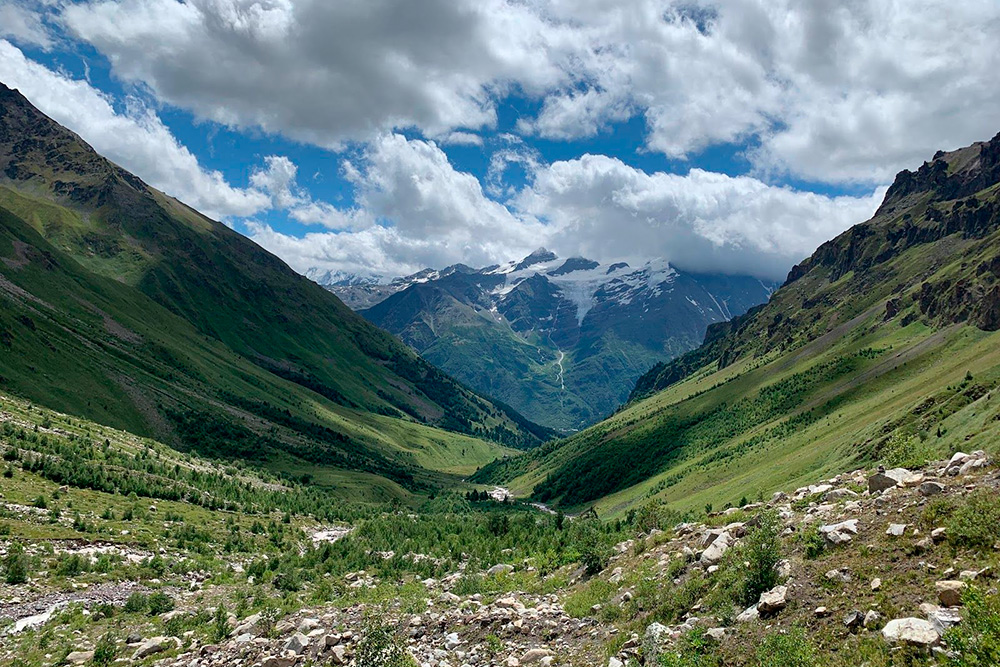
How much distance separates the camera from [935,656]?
1042cm

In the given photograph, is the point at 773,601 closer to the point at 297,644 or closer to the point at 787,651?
the point at 787,651

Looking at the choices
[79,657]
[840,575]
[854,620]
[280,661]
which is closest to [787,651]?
[854,620]

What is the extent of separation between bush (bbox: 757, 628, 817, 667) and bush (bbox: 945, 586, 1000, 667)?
2.71 meters

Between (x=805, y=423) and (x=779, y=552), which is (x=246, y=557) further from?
(x=805, y=423)

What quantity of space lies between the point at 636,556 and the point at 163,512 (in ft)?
161

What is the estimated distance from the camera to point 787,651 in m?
12.3

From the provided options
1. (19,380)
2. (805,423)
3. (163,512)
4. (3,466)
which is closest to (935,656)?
(163,512)

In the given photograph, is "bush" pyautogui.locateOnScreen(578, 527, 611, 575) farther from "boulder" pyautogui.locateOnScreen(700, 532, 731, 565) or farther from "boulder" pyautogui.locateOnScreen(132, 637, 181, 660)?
"boulder" pyautogui.locateOnScreen(132, 637, 181, 660)

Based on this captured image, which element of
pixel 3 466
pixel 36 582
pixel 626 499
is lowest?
pixel 626 499

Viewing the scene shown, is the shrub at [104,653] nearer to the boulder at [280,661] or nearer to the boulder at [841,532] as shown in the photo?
the boulder at [280,661]

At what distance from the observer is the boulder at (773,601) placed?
1431 centimetres

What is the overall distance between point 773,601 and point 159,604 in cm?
3235

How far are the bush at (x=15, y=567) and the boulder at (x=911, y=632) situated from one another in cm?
4219

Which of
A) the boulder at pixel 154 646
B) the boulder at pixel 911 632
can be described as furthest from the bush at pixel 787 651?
the boulder at pixel 154 646
